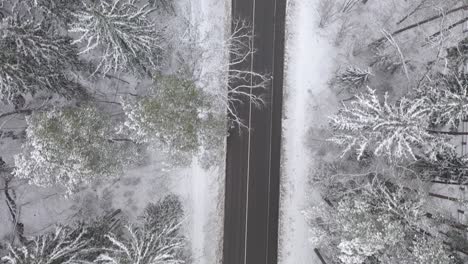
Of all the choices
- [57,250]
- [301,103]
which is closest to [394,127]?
[301,103]

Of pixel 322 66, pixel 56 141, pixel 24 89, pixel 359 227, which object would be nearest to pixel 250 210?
pixel 359 227

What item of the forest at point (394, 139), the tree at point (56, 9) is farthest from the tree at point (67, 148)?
the forest at point (394, 139)

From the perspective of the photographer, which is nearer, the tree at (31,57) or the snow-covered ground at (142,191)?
the tree at (31,57)

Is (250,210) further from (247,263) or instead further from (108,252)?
(108,252)

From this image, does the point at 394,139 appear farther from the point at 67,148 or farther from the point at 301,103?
the point at 67,148

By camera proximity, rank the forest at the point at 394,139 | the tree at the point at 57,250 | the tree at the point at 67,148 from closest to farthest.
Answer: the tree at the point at 57,250, the forest at the point at 394,139, the tree at the point at 67,148

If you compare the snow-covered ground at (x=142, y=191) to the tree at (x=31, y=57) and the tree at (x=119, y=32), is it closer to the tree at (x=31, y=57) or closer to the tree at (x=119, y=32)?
the tree at (x=119, y=32)
